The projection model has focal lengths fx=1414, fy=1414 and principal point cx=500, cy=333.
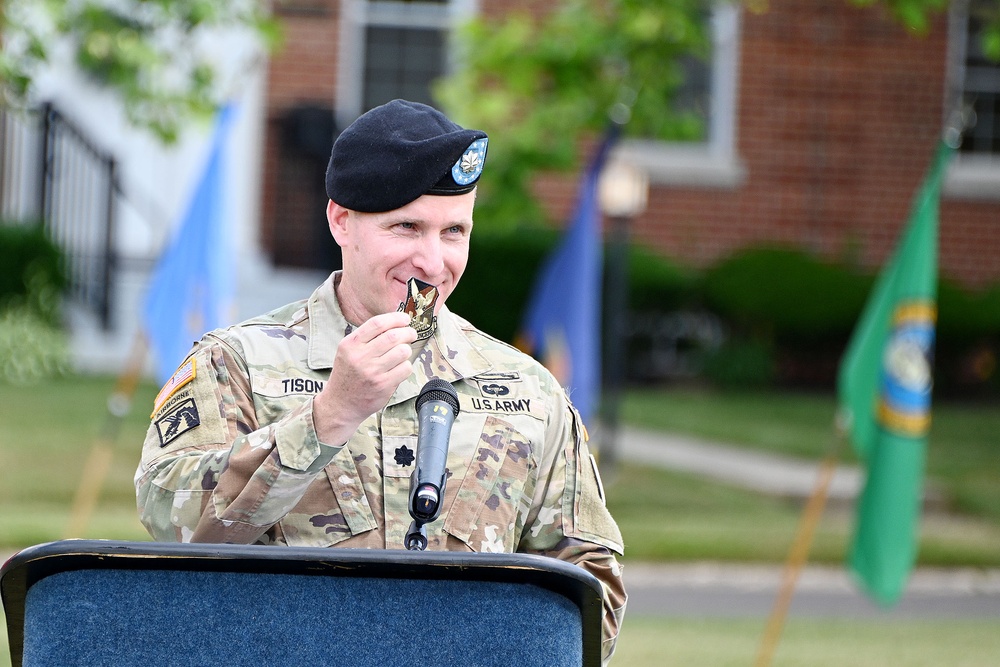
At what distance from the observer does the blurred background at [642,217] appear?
9672 millimetres

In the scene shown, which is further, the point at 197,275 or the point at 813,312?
the point at 813,312

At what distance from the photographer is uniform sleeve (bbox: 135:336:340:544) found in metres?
2.03

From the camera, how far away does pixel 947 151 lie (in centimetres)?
648

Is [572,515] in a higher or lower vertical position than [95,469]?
higher

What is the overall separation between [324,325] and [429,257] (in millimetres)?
273

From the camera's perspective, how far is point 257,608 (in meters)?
1.86

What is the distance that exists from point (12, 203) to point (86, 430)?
448cm

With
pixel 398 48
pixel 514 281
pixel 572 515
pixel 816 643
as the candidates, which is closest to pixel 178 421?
pixel 572 515

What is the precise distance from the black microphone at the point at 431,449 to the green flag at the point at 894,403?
4.66 m

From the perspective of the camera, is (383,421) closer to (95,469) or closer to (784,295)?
(95,469)

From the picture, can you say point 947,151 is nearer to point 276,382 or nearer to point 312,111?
point 276,382

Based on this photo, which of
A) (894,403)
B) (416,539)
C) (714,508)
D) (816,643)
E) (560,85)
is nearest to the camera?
(416,539)

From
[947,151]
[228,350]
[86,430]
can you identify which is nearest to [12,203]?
[86,430]

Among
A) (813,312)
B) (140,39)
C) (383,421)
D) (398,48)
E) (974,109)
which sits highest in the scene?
(398,48)
